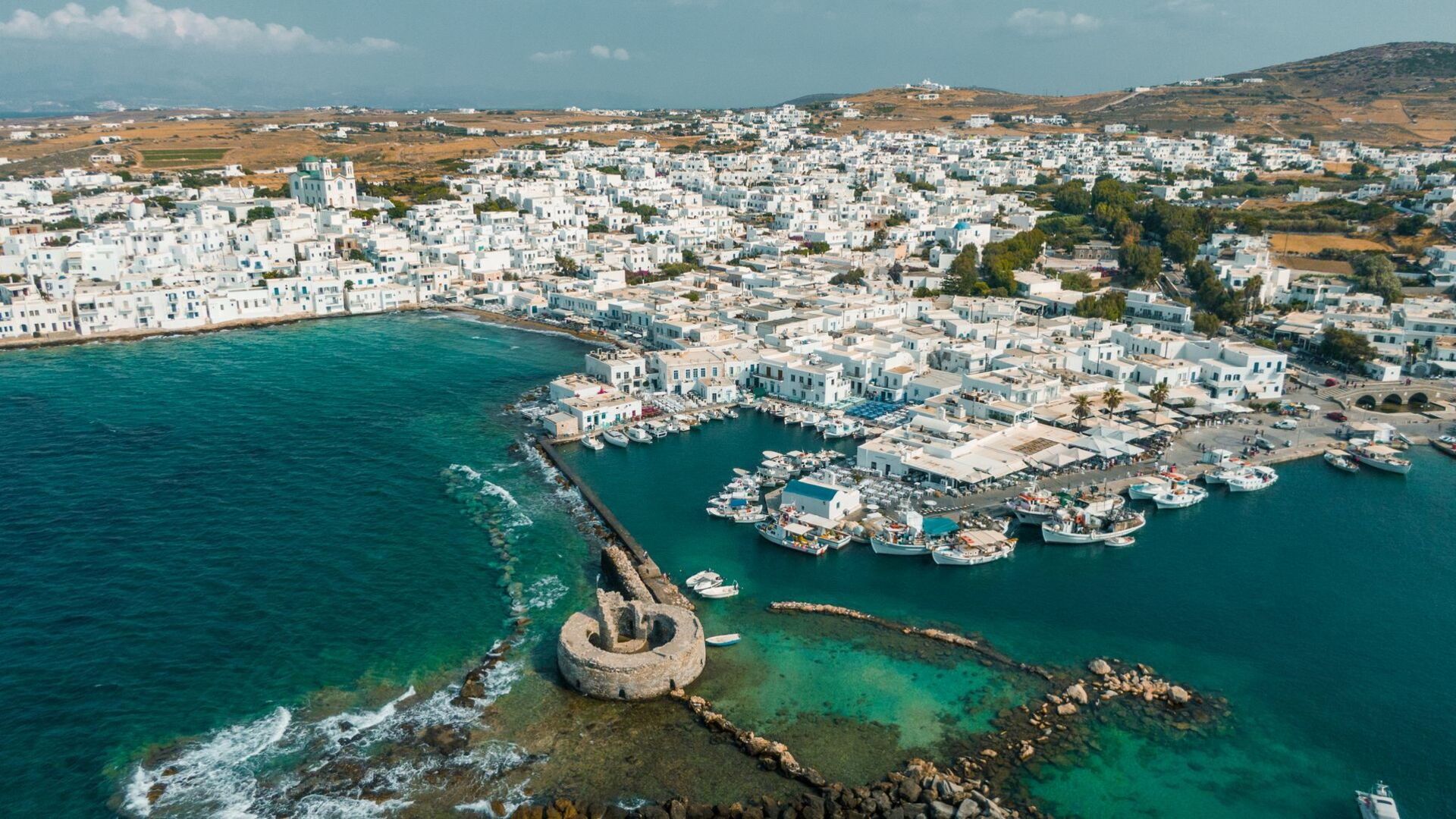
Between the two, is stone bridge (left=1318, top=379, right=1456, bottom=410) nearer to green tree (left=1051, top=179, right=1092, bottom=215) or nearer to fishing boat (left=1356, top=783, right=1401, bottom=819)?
fishing boat (left=1356, top=783, right=1401, bottom=819)

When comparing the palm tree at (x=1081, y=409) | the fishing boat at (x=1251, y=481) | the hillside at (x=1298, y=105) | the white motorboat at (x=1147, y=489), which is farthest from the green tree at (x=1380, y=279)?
the hillside at (x=1298, y=105)

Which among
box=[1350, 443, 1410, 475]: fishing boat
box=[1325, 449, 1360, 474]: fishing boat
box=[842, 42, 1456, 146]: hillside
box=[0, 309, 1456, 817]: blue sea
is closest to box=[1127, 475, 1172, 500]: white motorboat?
box=[0, 309, 1456, 817]: blue sea

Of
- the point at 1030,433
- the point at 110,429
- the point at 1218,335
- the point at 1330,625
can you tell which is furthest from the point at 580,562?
the point at 1218,335

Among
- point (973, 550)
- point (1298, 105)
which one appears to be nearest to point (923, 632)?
point (973, 550)

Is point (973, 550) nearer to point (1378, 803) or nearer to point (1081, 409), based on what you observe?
point (1378, 803)

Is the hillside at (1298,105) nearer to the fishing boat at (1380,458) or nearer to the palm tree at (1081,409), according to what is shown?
the fishing boat at (1380,458)

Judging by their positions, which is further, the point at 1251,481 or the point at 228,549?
the point at 1251,481

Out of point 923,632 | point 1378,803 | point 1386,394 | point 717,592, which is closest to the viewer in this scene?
point 1378,803
